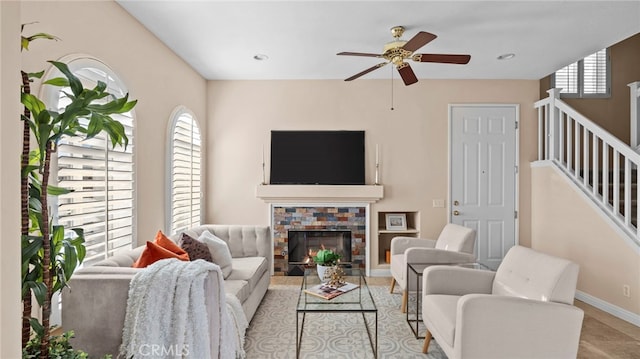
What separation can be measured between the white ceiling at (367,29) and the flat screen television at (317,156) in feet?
3.05

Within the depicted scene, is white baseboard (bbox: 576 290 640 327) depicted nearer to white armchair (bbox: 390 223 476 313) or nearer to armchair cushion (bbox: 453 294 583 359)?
white armchair (bbox: 390 223 476 313)

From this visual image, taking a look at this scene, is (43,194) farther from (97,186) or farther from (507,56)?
(507,56)

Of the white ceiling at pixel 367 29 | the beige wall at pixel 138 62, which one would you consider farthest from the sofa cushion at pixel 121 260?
the white ceiling at pixel 367 29

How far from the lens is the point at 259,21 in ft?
9.59

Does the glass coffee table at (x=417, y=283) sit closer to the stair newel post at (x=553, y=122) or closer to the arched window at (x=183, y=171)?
the stair newel post at (x=553, y=122)

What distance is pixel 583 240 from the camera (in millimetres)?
3668

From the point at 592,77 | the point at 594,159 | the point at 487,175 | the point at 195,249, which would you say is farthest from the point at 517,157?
the point at 195,249

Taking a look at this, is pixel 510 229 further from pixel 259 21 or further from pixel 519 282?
pixel 259 21

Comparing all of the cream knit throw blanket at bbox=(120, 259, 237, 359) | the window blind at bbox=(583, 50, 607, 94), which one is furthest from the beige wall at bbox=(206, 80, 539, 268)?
the cream knit throw blanket at bbox=(120, 259, 237, 359)

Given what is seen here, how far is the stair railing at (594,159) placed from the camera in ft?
10.7

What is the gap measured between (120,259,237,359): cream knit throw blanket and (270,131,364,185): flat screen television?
2851mm

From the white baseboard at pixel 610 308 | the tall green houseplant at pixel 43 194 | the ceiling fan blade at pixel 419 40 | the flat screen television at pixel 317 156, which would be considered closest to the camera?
the tall green houseplant at pixel 43 194

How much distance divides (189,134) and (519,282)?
3.62m

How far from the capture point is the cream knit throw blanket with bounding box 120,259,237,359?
5.61 feet
